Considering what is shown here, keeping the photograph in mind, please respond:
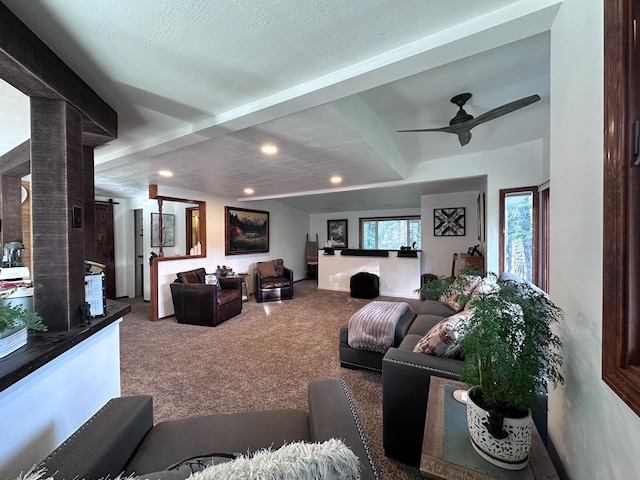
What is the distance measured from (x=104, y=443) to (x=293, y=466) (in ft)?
2.72

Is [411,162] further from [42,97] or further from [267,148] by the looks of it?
[42,97]

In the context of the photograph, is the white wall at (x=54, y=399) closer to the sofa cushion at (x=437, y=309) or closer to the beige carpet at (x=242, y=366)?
the beige carpet at (x=242, y=366)

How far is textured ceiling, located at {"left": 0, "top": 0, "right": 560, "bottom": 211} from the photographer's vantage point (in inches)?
43.1

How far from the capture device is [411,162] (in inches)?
159

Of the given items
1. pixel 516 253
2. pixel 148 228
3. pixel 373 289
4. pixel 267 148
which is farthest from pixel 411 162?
pixel 148 228

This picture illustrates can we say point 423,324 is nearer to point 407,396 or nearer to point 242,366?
point 407,396

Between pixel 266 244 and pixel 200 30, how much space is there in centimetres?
558

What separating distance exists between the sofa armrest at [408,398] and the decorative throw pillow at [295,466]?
1017 millimetres

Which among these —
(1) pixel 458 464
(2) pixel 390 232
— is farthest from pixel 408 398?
(2) pixel 390 232

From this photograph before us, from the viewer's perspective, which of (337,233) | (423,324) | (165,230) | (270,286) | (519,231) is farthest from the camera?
(337,233)

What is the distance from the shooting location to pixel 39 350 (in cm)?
111

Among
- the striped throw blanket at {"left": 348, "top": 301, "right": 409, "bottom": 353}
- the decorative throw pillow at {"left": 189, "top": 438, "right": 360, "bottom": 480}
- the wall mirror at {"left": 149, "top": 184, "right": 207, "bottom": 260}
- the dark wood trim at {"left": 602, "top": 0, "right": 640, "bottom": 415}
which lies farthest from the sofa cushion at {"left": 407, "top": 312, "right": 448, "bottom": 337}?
the wall mirror at {"left": 149, "top": 184, "right": 207, "bottom": 260}

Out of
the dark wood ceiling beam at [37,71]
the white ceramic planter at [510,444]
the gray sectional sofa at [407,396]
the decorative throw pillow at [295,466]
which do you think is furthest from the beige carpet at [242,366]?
the dark wood ceiling beam at [37,71]

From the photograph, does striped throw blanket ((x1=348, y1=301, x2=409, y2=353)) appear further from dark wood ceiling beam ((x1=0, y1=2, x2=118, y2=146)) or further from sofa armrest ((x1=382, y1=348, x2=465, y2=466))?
dark wood ceiling beam ((x1=0, y1=2, x2=118, y2=146))
